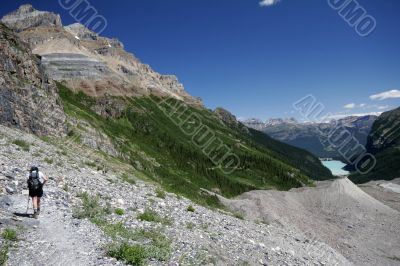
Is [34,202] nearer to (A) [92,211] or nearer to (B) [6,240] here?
(A) [92,211]

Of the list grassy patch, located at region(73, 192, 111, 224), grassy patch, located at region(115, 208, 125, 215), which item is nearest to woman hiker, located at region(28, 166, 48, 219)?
grassy patch, located at region(73, 192, 111, 224)

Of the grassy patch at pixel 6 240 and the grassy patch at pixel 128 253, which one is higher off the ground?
the grassy patch at pixel 128 253

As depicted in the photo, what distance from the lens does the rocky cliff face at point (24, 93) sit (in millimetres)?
53444

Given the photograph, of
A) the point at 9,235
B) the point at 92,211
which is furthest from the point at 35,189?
the point at 9,235

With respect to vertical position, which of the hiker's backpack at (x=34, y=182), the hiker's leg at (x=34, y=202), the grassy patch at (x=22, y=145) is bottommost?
the hiker's leg at (x=34, y=202)

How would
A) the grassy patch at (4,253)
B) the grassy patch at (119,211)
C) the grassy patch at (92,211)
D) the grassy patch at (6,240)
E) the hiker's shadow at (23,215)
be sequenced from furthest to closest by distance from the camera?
the grassy patch at (119,211), the grassy patch at (92,211), the hiker's shadow at (23,215), the grassy patch at (6,240), the grassy patch at (4,253)

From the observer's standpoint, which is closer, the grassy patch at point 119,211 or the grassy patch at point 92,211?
the grassy patch at point 92,211

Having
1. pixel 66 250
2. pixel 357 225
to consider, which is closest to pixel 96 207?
pixel 66 250

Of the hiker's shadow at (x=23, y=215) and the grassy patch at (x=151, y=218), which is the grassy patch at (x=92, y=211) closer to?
the grassy patch at (x=151, y=218)

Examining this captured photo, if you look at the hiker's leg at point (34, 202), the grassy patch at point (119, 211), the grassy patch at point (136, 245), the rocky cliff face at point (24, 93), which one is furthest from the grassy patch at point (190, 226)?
the rocky cliff face at point (24, 93)

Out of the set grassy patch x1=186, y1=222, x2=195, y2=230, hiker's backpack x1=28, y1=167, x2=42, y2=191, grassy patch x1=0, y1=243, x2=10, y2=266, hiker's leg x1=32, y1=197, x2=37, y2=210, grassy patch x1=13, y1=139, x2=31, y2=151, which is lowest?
grassy patch x1=0, y1=243, x2=10, y2=266

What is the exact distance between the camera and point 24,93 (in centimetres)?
5944

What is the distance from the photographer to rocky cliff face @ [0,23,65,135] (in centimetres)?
5344

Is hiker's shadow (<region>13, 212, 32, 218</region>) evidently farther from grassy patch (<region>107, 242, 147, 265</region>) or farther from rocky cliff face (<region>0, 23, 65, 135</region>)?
rocky cliff face (<region>0, 23, 65, 135</region>)
